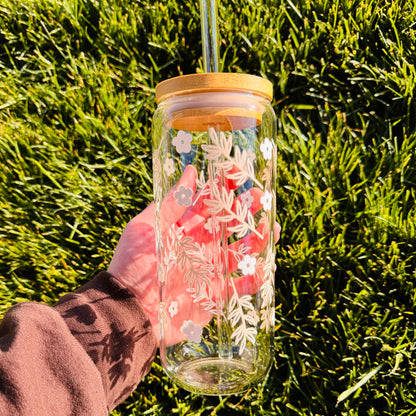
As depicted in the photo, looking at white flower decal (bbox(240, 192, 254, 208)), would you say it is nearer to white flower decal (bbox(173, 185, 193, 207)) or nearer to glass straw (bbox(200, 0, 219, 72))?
white flower decal (bbox(173, 185, 193, 207))

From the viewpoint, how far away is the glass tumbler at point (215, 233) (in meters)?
0.85

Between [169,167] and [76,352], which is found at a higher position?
[169,167]

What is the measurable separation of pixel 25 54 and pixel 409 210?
1228 mm

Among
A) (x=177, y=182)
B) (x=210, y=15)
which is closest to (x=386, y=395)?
(x=177, y=182)

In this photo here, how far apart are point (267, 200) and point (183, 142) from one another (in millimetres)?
198

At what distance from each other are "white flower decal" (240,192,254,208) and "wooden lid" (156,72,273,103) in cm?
18

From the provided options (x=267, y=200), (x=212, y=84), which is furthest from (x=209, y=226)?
(x=212, y=84)

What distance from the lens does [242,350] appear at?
3.04 ft

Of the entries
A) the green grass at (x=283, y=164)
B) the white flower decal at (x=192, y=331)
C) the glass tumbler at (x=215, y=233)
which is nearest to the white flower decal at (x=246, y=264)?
the glass tumbler at (x=215, y=233)

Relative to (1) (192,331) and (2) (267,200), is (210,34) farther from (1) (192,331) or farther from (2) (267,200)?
(1) (192,331)

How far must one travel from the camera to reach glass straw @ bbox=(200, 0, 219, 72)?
862 mm

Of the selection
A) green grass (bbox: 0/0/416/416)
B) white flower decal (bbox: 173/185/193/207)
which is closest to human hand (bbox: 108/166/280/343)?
white flower decal (bbox: 173/185/193/207)

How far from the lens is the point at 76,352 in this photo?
840mm

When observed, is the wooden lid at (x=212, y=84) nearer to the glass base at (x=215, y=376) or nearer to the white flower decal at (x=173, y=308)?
the white flower decal at (x=173, y=308)
